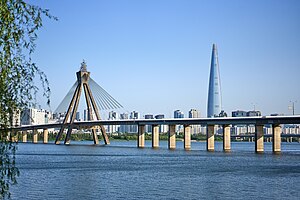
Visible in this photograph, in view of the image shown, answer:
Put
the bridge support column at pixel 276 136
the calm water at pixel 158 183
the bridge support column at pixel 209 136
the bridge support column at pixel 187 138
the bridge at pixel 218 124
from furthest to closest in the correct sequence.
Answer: the bridge support column at pixel 187 138 → the bridge support column at pixel 209 136 → the bridge support column at pixel 276 136 → the bridge at pixel 218 124 → the calm water at pixel 158 183

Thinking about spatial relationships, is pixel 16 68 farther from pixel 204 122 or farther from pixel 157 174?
pixel 204 122

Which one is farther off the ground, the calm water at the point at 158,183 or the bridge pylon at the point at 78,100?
the bridge pylon at the point at 78,100

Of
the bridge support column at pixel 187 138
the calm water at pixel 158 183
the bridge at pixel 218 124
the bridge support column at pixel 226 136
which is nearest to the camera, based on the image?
the calm water at pixel 158 183

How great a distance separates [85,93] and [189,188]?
9187 cm

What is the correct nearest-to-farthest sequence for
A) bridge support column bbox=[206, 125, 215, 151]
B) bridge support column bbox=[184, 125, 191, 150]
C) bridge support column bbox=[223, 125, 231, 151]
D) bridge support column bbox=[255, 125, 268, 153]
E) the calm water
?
the calm water, bridge support column bbox=[255, 125, 268, 153], bridge support column bbox=[223, 125, 231, 151], bridge support column bbox=[206, 125, 215, 151], bridge support column bbox=[184, 125, 191, 150]

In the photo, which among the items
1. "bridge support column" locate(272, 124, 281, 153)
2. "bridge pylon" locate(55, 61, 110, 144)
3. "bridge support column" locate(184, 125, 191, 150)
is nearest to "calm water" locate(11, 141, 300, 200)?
"bridge support column" locate(272, 124, 281, 153)

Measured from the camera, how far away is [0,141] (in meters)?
17.0

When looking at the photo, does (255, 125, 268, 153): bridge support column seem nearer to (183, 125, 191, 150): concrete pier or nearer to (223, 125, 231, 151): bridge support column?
(223, 125, 231, 151): bridge support column

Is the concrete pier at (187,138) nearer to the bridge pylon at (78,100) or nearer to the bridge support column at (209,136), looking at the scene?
the bridge support column at (209,136)

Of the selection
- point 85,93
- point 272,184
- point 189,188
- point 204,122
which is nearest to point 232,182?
point 272,184

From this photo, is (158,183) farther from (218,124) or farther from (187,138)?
(187,138)

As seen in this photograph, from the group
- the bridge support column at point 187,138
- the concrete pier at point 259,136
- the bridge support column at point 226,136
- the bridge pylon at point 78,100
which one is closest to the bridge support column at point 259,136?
the concrete pier at point 259,136

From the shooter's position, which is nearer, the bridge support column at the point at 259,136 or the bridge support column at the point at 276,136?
the bridge support column at the point at 276,136

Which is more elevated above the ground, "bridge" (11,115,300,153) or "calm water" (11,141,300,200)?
"bridge" (11,115,300,153)
